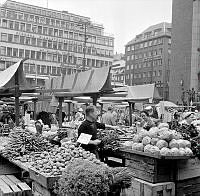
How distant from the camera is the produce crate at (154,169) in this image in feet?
17.0

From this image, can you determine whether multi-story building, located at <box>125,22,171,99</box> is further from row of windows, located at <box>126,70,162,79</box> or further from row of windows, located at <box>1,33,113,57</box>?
row of windows, located at <box>1,33,113,57</box>

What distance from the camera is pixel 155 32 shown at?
318 feet

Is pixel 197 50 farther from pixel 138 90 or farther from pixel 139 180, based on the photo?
pixel 139 180

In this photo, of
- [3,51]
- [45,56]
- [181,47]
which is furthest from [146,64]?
[3,51]

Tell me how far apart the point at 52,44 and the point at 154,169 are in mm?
67651

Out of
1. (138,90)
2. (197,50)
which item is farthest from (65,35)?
(138,90)

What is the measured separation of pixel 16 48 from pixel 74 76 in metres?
55.3

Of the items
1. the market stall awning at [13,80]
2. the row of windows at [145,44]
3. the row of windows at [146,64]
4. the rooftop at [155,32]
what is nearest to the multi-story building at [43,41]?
the row of windows at [146,64]

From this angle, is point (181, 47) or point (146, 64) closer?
point (181, 47)

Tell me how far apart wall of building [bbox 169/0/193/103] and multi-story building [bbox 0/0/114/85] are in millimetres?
16319

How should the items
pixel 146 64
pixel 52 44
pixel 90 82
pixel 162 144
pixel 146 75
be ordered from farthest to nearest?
pixel 146 64 → pixel 146 75 → pixel 52 44 → pixel 90 82 → pixel 162 144

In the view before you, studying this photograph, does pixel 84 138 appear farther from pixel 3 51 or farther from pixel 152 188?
pixel 3 51

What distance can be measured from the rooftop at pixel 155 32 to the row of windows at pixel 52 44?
20.9 meters

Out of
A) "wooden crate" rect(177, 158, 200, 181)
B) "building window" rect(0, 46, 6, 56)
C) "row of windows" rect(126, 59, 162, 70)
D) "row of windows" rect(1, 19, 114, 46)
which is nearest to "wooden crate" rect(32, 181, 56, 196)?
"wooden crate" rect(177, 158, 200, 181)
